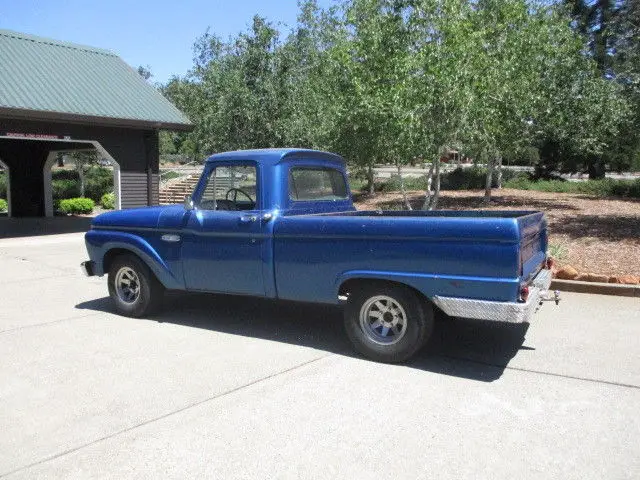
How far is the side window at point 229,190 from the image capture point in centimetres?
593

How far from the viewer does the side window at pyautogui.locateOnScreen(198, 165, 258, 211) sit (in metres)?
5.93

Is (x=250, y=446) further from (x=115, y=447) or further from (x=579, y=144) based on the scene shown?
(x=579, y=144)

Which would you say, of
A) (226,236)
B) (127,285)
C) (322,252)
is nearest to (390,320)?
(322,252)

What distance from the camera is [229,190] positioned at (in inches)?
240

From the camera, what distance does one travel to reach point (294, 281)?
5492 mm

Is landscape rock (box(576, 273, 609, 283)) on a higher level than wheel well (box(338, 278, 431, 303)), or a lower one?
lower

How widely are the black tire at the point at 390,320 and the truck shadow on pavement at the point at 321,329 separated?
0.68 feet

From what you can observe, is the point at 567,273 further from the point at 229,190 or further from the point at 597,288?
the point at 229,190

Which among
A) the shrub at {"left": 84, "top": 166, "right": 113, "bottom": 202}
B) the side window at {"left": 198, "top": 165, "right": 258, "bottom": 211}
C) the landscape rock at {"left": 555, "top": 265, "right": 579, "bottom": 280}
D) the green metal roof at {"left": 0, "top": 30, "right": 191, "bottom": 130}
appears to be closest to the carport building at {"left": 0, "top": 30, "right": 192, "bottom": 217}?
the green metal roof at {"left": 0, "top": 30, "right": 191, "bottom": 130}

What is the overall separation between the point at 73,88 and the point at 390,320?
14.2 m

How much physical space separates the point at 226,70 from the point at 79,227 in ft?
23.5

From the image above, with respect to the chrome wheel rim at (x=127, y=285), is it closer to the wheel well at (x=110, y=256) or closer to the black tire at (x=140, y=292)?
the black tire at (x=140, y=292)

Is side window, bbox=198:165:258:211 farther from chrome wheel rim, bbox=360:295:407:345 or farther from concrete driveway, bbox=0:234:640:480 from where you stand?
chrome wheel rim, bbox=360:295:407:345

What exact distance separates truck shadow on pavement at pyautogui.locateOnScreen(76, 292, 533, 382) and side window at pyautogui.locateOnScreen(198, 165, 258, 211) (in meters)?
1.33
